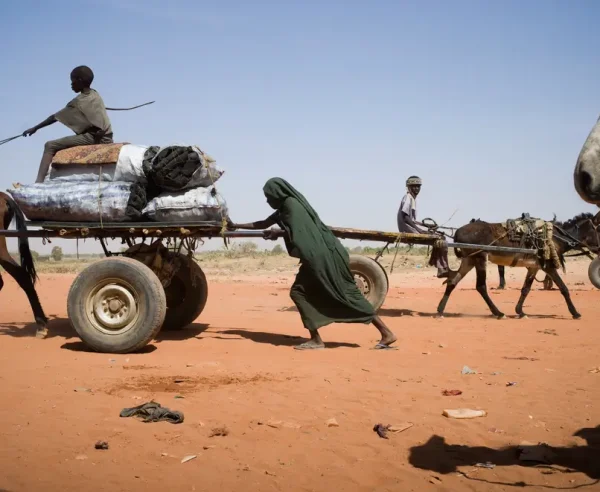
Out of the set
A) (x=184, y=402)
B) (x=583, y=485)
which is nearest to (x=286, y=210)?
(x=184, y=402)

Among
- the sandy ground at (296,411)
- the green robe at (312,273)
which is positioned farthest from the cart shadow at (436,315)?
the green robe at (312,273)

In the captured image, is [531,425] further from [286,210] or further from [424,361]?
[286,210]

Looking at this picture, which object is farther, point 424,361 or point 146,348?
point 146,348

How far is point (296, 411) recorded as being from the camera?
5.67m

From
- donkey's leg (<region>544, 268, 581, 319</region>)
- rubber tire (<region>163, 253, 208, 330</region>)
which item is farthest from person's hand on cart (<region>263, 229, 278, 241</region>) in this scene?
donkey's leg (<region>544, 268, 581, 319</region>)

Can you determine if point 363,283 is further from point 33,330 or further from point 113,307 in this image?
point 33,330

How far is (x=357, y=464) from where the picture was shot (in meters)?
4.55

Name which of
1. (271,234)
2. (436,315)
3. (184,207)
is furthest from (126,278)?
(436,315)

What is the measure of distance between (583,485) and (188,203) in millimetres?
5624

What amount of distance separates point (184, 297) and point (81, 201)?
235 cm

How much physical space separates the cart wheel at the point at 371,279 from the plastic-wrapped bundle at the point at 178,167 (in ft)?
13.5

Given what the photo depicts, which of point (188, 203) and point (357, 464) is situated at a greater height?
point (188, 203)

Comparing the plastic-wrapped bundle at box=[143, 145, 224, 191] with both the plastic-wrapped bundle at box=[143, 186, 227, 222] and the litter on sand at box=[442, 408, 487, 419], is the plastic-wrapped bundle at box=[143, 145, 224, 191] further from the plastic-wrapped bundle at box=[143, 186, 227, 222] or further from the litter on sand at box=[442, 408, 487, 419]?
the litter on sand at box=[442, 408, 487, 419]

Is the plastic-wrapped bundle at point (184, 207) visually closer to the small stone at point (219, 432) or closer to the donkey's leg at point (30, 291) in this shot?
the donkey's leg at point (30, 291)
